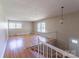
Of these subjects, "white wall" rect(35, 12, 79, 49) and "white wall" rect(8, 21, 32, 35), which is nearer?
"white wall" rect(35, 12, 79, 49)

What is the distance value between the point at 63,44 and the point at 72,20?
223cm

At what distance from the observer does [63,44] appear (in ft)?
25.4

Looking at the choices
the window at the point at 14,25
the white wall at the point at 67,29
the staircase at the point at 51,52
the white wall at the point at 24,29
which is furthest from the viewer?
the white wall at the point at 24,29

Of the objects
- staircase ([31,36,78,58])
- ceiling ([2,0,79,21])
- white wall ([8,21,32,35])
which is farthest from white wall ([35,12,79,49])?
white wall ([8,21,32,35])

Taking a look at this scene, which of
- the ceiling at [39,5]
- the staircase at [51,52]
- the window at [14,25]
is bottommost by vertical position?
the staircase at [51,52]

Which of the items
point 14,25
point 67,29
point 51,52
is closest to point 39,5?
point 51,52

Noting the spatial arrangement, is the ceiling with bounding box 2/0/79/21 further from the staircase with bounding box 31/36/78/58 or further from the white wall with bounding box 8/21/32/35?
the white wall with bounding box 8/21/32/35

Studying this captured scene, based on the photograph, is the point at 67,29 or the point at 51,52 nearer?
the point at 51,52

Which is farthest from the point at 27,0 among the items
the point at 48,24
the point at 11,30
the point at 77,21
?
the point at 11,30

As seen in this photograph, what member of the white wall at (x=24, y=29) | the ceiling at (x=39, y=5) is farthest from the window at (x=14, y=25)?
the ceiling at (x=39, y=5)

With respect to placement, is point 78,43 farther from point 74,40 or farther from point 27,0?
point 27,0

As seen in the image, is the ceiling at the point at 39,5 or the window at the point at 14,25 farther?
the window at the point at 14,25

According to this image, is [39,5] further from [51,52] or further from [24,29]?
[24,29]

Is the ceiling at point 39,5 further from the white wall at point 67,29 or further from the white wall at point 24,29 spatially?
the white wall at point 24,29
